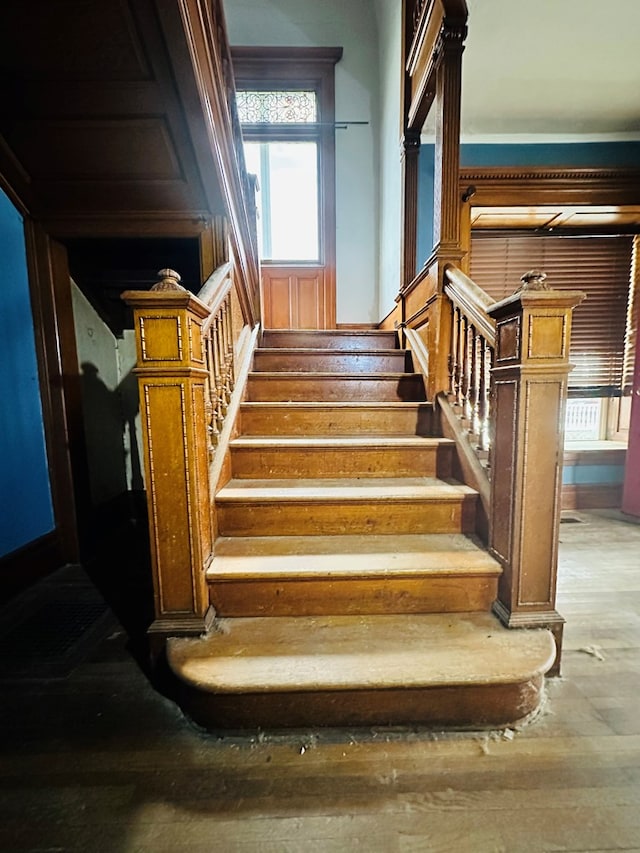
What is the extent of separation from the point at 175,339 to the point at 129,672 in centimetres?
116

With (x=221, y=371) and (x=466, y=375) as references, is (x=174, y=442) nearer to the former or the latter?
(x=221, y=371)

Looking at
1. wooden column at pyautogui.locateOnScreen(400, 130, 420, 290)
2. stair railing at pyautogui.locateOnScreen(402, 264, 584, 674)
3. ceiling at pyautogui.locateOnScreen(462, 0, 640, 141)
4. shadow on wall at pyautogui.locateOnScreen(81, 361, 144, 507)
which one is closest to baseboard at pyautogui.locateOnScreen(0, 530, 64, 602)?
shadow on wall at pyautogui.locateOnScreen(81, 361, 144, 507)

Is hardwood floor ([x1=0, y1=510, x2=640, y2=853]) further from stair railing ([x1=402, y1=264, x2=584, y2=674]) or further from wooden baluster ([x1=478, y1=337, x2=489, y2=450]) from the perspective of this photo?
wooden baluster ([x1=478, y1=337, x2=489, y2=450])

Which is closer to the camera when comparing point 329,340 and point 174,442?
point 174,442

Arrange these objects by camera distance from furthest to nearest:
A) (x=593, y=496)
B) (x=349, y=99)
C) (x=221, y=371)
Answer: (x=349, y=99) → (x=593, y=496) → (x=221, y=371)

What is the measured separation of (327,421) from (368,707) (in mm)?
1283

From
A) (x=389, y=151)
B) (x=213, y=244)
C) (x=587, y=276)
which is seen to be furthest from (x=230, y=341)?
(x=587, y=276)

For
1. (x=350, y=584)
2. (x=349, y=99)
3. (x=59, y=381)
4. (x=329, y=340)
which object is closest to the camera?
(x=350, y=584)

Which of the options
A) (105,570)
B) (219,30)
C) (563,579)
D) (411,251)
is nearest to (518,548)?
(563,579)

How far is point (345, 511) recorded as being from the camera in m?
1.59

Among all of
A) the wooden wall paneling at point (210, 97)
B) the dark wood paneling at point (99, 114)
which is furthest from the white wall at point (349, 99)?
the dark wood paneling at point (99, 114)

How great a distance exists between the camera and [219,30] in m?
1.83

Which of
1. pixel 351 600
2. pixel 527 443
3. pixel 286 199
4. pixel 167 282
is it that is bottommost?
pixel 351 600

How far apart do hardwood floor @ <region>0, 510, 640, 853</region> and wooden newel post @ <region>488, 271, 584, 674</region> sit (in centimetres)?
32
